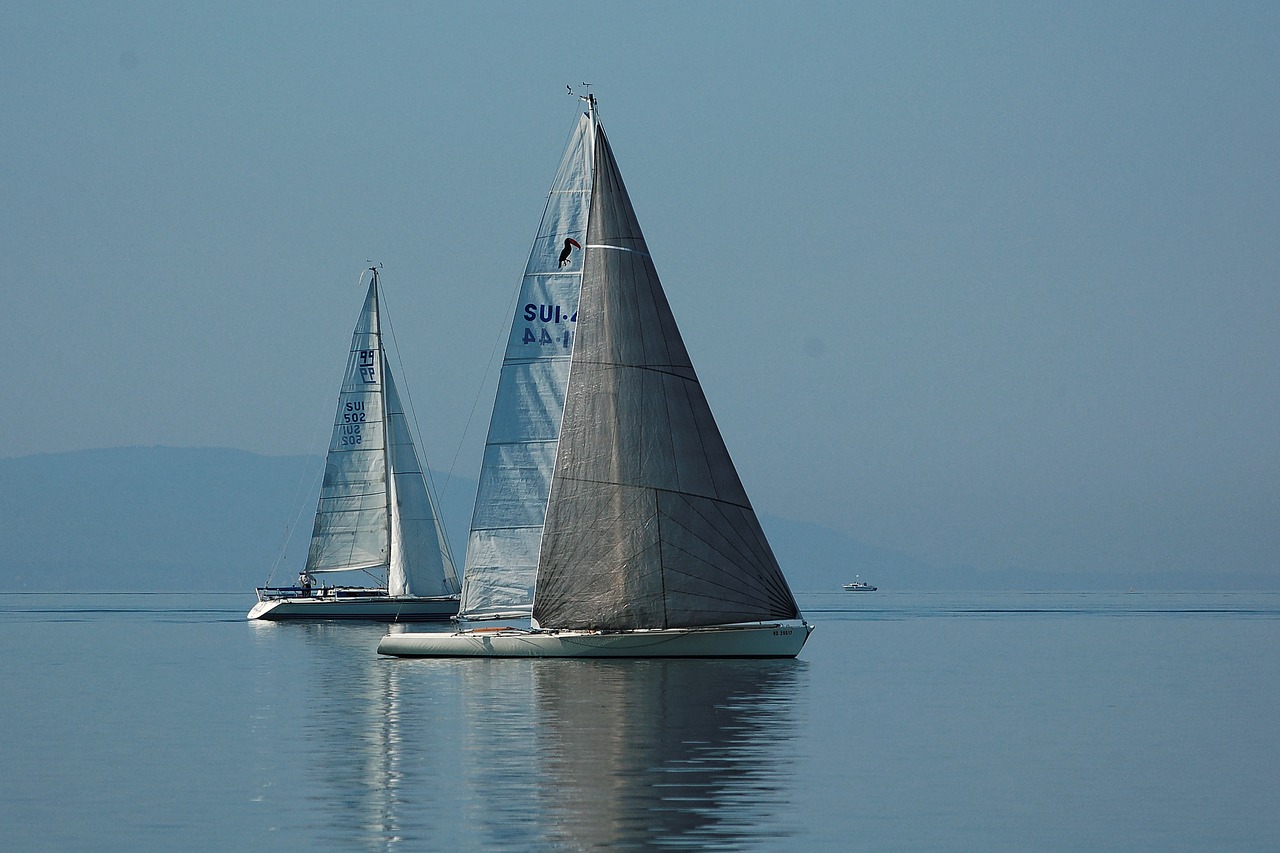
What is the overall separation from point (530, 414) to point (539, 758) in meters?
27.5

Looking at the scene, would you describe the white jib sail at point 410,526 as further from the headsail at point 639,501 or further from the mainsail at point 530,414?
the headsail at point 639,501

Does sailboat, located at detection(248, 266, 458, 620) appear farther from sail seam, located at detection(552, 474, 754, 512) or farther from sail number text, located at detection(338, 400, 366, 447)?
sail seam, located at detection(552, 474, 754, 512)

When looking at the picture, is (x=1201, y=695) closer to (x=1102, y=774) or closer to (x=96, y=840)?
(x=1102, y=774)

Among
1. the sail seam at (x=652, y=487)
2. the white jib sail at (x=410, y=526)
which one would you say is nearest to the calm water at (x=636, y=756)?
the sail seam at (x=652, y=487)

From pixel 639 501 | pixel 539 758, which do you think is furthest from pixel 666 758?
pixel 639 501

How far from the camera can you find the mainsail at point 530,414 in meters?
55.6

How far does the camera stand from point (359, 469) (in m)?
95.3

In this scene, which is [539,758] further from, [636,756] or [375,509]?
[375,509]

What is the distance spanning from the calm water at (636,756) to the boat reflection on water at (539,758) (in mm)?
90

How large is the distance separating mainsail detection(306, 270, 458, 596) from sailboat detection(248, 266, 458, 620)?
53 mm

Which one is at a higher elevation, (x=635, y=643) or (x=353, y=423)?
(x=353, y=423)

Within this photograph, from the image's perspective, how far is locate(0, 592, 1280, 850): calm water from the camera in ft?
72.0

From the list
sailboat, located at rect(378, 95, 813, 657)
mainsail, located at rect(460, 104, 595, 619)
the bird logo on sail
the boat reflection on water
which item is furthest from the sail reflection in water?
the bird logo on sail

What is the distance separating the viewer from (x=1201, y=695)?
47.2 m
